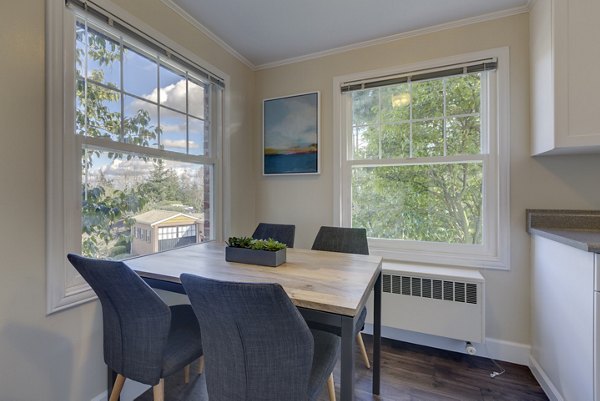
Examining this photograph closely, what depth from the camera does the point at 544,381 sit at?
5.55ft

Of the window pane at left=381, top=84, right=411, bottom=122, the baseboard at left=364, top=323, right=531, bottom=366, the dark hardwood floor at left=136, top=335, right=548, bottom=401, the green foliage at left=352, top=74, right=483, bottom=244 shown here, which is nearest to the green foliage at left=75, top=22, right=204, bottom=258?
the dark hardwood floor at left=136, top=335, right=548, bottom=401

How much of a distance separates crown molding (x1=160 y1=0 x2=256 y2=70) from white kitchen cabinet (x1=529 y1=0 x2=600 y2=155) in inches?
89.6

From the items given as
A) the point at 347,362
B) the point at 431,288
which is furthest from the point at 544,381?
the point at 347,362

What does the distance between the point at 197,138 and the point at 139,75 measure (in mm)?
605

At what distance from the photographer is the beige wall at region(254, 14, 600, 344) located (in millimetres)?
1836

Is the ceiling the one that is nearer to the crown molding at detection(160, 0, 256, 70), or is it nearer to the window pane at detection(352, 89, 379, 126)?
the crown molding at detection(160, 0, 256, 70)

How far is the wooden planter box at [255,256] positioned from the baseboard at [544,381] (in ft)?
5.60

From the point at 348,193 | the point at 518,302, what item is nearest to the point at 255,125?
the point at 348,193

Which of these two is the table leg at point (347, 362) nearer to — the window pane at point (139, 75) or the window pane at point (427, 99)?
the window pane at point (139, 75)

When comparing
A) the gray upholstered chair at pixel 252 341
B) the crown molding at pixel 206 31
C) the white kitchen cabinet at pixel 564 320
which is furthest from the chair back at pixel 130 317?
the white kitchen cabinet at pixel 564 320

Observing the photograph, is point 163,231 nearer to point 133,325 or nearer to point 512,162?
point 133,325

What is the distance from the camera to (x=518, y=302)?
1.99 metres

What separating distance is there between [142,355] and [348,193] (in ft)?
6.27

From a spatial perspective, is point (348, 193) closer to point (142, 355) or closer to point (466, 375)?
point (466, 375)
